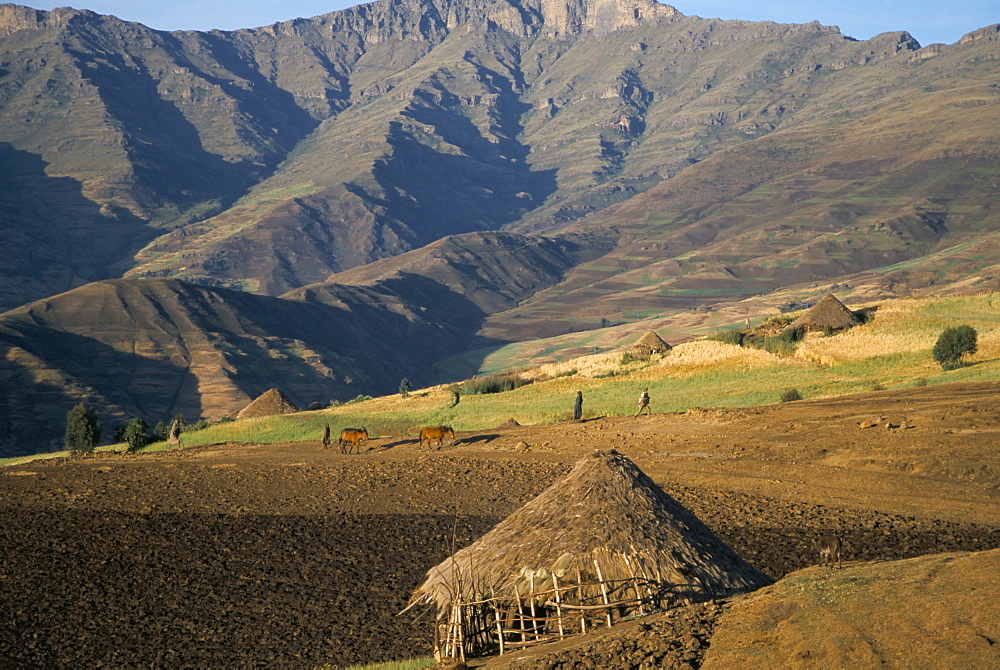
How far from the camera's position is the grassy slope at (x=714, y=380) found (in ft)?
143

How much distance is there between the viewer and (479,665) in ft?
39.5

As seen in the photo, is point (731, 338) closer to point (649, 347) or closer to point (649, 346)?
point (649, 347)

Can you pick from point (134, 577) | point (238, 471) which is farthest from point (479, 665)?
point (238, 471)

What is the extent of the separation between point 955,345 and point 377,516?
3156 cm

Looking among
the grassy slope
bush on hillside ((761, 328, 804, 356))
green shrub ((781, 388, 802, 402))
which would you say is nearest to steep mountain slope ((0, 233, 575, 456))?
the grassy slope

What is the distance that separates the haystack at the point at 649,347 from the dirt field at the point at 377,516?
2544 cm

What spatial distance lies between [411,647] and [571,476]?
4.42 m

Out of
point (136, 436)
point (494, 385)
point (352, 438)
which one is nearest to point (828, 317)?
point (494, 385)

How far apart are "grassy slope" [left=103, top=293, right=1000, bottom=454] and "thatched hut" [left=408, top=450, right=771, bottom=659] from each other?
27054 millimetres

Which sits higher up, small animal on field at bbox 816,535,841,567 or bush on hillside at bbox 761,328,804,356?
bush on hillside at bbox 761,328,804,356

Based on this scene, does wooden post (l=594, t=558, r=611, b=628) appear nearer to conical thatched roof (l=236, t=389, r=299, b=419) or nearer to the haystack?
the haystack

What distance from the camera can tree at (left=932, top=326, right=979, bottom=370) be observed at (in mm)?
44312

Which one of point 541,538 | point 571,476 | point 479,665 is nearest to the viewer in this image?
point 479,665

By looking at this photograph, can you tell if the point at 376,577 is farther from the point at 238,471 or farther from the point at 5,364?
the point at 5,364
